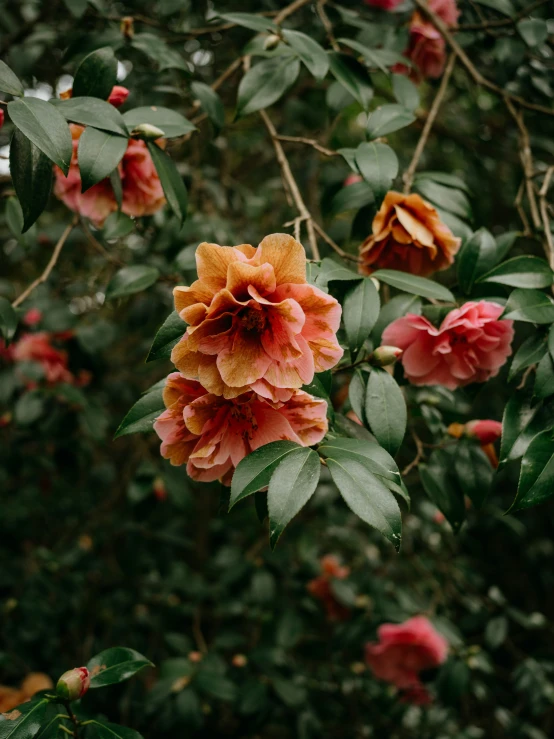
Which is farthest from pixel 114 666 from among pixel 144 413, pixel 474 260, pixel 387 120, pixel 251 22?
pixel 251 22

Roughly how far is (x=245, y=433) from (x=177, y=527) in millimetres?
1485

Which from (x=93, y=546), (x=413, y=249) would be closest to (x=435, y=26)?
(x=413, y=249)

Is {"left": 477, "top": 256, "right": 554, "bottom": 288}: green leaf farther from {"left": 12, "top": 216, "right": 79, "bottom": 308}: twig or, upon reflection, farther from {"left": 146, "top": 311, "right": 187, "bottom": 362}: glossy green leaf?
{"left": 12, "top": 216, "right": 79, "bottom": 308}: twig

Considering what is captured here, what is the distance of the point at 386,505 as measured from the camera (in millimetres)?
593

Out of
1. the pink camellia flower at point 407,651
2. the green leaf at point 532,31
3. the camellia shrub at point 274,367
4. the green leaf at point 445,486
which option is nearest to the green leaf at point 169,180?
the camellia shrub at point 274,367

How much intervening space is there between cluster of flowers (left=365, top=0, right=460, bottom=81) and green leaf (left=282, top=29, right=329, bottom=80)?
1.52ft

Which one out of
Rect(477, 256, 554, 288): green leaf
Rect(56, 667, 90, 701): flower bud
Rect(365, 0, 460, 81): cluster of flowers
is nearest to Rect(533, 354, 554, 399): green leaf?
Rect(477, 256, 554, 288): green leaf

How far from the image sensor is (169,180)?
0.91 m

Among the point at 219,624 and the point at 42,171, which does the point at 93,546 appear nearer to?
the point at 219,624

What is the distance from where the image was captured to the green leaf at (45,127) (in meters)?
0.67

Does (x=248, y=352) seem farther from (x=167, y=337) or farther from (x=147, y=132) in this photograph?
(x=147, y=132)

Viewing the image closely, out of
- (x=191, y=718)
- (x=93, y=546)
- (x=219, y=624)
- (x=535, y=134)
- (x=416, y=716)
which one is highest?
(x=535, y=134)

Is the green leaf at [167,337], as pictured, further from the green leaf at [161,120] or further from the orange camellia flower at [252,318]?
the green leaf at [161,120]

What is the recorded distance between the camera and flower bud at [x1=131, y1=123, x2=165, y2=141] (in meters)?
0.86
